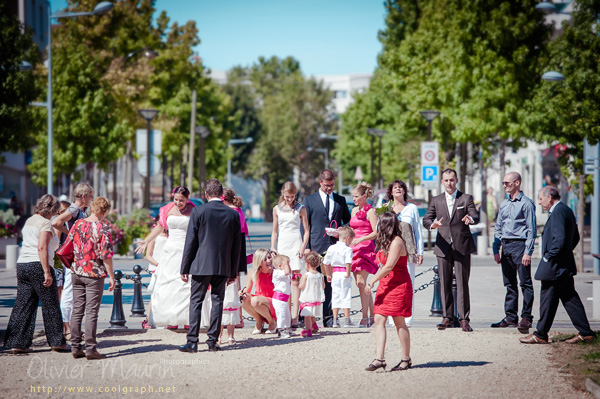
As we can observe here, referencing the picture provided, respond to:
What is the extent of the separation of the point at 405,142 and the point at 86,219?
4477 centimetres

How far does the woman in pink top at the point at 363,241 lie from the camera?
1221cm

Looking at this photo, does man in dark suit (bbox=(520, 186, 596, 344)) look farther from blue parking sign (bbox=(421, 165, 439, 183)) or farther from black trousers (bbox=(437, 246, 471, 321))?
blue parking sign (bbox=(421, 165, 439, 183))

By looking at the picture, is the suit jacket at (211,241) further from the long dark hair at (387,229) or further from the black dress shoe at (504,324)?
the black dress shoe at (504,324)

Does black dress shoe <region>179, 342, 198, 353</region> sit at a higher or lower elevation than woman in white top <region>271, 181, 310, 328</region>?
lower

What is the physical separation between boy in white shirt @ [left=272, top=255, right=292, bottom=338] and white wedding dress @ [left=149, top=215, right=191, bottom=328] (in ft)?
3.92

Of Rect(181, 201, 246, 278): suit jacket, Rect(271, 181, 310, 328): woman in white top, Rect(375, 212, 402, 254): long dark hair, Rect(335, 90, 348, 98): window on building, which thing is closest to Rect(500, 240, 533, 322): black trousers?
Rect(271, 181, 310, 328): woman in white top

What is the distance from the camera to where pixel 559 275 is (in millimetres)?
10445

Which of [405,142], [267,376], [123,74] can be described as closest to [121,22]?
[123,74]

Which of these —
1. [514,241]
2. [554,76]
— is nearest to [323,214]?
[514,241]

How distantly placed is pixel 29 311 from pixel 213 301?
6.86 ft

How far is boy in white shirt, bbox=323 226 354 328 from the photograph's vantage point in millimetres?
11992

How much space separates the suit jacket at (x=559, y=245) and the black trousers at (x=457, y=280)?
4.29ft

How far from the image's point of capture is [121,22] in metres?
42.6

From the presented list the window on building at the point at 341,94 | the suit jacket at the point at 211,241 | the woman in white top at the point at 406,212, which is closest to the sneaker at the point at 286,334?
the suit jacket at the point at 211,241
